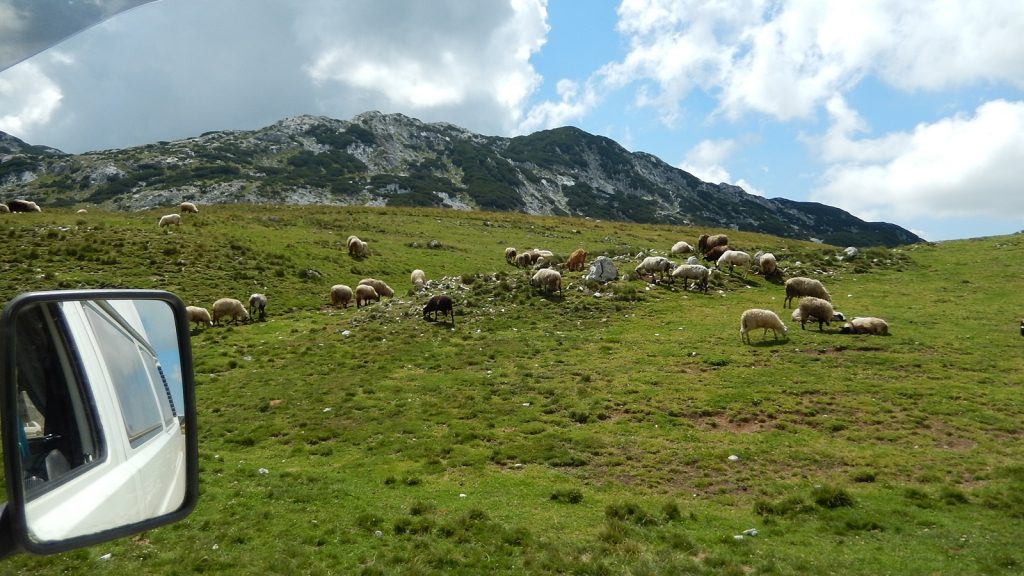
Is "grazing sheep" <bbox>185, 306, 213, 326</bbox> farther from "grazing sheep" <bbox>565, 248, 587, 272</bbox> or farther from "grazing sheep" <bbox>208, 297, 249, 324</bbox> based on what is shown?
"grazing sheep" <bbox>565, 248, 587, 272</bbox>

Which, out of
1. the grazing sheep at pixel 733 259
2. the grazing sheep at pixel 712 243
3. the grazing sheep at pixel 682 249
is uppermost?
the grazing sheep at pixel 712 243

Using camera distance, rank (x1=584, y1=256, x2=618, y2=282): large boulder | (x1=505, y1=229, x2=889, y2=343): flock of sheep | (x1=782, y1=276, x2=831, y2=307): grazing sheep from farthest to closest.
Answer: (x1=584, y1=256, x2=618, y2=282): large boulder → (x1=782, y1=276, x2=831, y2=307): grazing sheep → (x1=505, y1=229, x2=889, y2=343): flock of sheep

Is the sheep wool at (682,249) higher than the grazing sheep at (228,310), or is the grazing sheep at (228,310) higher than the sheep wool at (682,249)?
the sheep wool at (682,249)

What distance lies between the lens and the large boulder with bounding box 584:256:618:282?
114ft


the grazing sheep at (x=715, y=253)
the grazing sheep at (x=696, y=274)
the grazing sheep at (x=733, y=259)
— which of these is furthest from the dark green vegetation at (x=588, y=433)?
the grazing sheep at (x=715, y=253)

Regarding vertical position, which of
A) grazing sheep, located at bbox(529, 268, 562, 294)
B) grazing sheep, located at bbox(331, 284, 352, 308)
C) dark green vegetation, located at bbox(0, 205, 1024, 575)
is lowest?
dark green vegetation, located at bbox(0, 205, 1024, 575)

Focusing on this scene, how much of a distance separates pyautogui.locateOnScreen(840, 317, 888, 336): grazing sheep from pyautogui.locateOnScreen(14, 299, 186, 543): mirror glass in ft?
93.4

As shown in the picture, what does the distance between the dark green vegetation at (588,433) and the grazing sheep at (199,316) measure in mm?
1621

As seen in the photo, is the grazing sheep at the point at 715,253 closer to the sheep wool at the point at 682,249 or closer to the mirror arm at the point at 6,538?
the sheep wool at the point at 682,249

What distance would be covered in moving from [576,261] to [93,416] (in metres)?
37.3

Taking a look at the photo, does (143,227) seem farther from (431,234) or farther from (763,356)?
(763,356)

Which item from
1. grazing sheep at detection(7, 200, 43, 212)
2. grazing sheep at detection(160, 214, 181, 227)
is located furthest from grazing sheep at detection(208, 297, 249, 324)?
grazing sheep at detection(7, 200, 43, 212)

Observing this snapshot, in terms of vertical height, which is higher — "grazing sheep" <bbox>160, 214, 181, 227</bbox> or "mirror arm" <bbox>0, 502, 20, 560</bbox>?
"grazing sheep" <bbox>160, 214, 181, 227</bbox>

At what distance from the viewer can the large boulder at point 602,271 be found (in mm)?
34875
